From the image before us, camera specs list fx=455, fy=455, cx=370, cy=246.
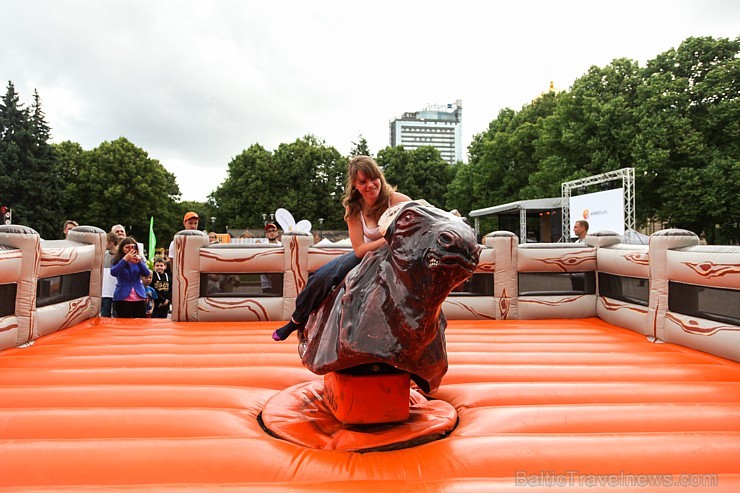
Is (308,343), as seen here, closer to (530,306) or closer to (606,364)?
(606,364)

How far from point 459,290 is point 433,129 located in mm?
105718

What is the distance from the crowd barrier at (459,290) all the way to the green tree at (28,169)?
23559 millimetres

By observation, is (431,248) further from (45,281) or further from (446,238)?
(45,281)

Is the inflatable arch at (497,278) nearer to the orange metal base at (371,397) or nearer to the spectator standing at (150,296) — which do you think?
the spectator standing at (150,296)

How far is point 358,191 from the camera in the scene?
6.70 ft

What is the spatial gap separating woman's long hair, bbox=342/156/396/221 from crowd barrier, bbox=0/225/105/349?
282cm

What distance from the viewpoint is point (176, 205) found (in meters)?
33.4

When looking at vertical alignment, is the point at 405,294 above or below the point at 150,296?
above

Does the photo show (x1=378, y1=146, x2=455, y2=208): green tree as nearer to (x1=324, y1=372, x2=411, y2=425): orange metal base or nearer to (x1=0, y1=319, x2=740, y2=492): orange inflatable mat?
(x1=0, y1=319, x2=740, y2=492): orange inflatable mat

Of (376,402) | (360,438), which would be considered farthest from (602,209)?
(360,438)

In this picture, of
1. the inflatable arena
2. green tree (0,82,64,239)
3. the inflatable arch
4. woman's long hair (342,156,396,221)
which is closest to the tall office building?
green tree (0,82,64,239)

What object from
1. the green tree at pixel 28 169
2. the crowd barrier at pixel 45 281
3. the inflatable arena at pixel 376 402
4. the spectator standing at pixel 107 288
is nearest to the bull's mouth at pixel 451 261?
the inflatable arena at pixel 376 402

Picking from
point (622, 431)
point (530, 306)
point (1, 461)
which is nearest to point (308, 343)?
point (1, 461)

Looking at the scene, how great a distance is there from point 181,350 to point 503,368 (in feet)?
7.38
